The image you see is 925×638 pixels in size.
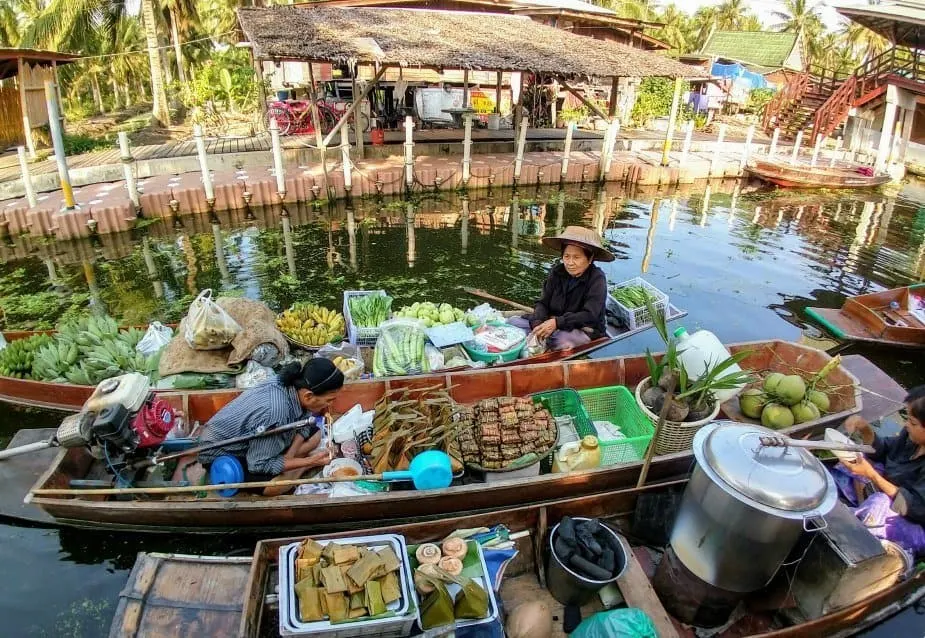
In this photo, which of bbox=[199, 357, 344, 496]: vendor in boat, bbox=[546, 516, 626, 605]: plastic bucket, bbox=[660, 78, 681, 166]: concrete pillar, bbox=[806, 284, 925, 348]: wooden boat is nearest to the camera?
bbox=[546, 516, 626, 605]: plastic bucket

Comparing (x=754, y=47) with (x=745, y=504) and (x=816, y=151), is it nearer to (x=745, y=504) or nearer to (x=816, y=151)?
(x=816, y=151)

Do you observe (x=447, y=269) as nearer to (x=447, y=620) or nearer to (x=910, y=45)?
(x=447, y=620)

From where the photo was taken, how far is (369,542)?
346 cm

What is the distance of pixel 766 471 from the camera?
2961 millimetres

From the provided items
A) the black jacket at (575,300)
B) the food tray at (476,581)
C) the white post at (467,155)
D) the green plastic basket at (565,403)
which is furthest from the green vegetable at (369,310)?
the white post at (467,155)

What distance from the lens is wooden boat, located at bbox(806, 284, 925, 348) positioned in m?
8.02

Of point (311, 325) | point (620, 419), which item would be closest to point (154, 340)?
point (311, 325)

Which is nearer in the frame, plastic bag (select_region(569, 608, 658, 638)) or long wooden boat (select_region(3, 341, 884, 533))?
plastic bag (select_region(569, 608, 658, 638))

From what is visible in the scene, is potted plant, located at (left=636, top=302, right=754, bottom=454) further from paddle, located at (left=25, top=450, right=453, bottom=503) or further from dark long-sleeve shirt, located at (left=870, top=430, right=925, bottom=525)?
paddle, located at (left=25, top=450, right=453, bottom=503)

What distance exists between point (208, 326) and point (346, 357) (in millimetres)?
1480

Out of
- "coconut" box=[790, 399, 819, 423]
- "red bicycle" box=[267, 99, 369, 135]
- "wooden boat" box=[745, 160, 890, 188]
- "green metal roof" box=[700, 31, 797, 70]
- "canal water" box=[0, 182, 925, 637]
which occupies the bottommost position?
"canal water" box=[0, 182, 925, 637]

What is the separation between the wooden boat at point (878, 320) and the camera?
26.3 ft

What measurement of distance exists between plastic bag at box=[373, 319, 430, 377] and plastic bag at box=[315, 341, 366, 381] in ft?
0.64

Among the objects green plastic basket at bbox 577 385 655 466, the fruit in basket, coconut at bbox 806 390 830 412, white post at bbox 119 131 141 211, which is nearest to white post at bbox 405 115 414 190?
white post at bbox 119 131 141 211
